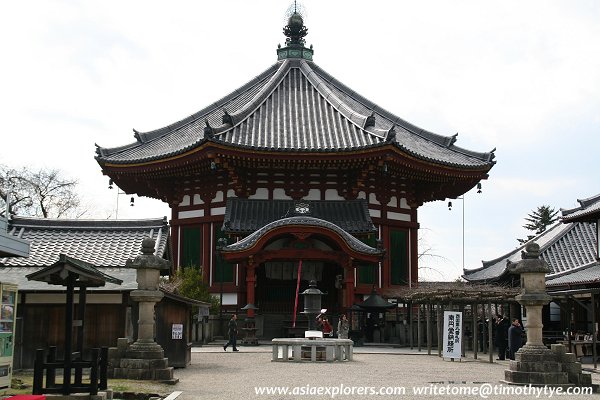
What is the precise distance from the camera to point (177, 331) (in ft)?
72.4

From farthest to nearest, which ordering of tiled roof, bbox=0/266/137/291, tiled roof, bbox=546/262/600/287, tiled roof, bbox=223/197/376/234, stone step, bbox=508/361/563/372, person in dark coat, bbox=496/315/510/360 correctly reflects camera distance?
tiled roof, bbox=223/197/376/234
tiled roof, bbox=546/262/600/287
person in dark coat, bbox=496/315/510/360
tiled roof, bbox=0/266/137/291
stone step, bbox=508/361/563/372

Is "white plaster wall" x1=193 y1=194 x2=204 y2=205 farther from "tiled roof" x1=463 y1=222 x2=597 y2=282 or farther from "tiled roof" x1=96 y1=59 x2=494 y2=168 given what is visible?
"tiled roof" x1=463 y1=222 x2=597 y2=282

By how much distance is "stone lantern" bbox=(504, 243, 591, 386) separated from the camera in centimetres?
1767

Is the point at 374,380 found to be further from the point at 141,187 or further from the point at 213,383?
the point at 141,187

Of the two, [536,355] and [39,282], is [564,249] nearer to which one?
[536,355]

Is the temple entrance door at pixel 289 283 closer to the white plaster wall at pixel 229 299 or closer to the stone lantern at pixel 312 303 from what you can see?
the white plaster wall at pixel 229 299

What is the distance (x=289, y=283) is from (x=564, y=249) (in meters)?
13.0

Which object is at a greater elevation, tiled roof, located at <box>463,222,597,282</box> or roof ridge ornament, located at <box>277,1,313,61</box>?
roof ridge ornament, located at <box>277,1,313,61</box>

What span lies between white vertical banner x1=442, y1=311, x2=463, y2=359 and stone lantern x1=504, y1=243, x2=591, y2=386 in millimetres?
6412

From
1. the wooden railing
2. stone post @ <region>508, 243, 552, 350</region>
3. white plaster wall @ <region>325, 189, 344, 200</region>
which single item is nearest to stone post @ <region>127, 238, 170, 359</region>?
the wooden railing

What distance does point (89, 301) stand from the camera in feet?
66.5

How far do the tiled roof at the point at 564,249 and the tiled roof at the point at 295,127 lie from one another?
4939 mm

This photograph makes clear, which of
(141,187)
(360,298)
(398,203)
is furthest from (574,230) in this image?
(141,187)

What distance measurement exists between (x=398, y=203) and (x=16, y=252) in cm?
2604
